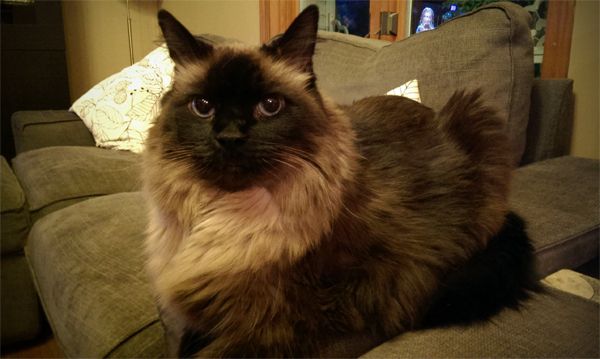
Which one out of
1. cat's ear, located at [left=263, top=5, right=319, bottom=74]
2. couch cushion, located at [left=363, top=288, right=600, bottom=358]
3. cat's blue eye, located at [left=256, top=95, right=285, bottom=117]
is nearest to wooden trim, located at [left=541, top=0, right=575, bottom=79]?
couch cushion, located at [left=363, top=288, right=600, bottom=358]

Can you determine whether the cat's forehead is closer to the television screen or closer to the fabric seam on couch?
the fabric seam on couch

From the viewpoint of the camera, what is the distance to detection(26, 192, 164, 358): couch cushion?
3.16ft

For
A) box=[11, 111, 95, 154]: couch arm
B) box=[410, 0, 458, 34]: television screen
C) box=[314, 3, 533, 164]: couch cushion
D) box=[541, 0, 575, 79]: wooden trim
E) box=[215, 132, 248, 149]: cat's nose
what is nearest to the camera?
box=[215, 132, 248, 149]: cat's nose

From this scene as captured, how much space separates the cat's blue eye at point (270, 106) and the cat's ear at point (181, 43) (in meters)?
0.18

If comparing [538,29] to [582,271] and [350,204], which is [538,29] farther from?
[350,204]

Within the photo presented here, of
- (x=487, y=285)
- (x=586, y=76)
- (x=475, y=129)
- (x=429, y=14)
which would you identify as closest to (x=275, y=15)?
(x=429, y=14)

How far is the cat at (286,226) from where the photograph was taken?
74cm

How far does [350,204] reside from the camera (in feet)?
2.72

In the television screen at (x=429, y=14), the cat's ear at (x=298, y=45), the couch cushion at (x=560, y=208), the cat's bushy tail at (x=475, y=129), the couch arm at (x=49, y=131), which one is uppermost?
the television screen at (x=429, y=14)

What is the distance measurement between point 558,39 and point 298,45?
4.52 feet

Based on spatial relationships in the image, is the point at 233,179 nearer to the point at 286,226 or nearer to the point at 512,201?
the point at 286,226

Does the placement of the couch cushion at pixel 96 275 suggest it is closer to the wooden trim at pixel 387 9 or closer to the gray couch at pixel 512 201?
the gray couch at pixel 512 201

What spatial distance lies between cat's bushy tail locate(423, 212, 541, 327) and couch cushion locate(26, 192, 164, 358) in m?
0.63

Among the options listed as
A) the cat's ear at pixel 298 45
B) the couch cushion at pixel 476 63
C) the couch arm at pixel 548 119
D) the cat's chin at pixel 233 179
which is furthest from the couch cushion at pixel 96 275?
the couch arm at pixel 548 119
